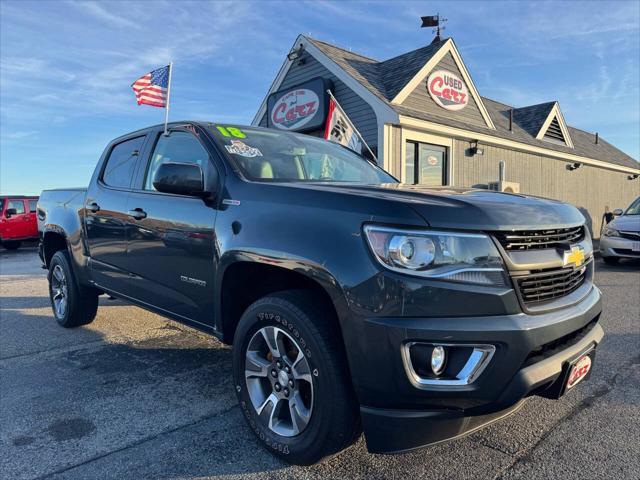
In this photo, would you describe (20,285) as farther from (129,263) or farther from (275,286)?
(275,286)

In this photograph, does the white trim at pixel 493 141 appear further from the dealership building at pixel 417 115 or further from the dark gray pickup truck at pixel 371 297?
the dark gray pickup truck at pixel 371 297

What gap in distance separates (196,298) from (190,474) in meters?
1.06

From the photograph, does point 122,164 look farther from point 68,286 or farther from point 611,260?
point 611,260

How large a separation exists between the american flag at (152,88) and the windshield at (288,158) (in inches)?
169

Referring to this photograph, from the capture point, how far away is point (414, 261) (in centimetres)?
202

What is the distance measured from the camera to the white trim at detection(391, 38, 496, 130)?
11875 millimetres

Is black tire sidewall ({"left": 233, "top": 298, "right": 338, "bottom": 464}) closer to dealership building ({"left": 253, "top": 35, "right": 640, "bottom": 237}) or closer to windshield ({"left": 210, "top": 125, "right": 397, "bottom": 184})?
windshield ({"left": 210, "top": 125, "right": 397, "bottom": 184})

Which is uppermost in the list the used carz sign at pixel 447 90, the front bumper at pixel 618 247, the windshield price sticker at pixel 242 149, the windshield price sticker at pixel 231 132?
the used carz sign at pixel 447 90

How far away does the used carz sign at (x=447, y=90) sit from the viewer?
1288 cm

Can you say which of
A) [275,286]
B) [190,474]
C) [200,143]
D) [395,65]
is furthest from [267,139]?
[395,65]

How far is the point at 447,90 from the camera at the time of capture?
13.3 metres

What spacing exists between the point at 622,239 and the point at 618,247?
163 millimetres

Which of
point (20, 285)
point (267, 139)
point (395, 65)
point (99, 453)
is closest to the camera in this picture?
point (99, 453)

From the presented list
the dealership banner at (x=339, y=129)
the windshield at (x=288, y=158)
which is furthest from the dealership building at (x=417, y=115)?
the windshield at (x=288, y=158)
